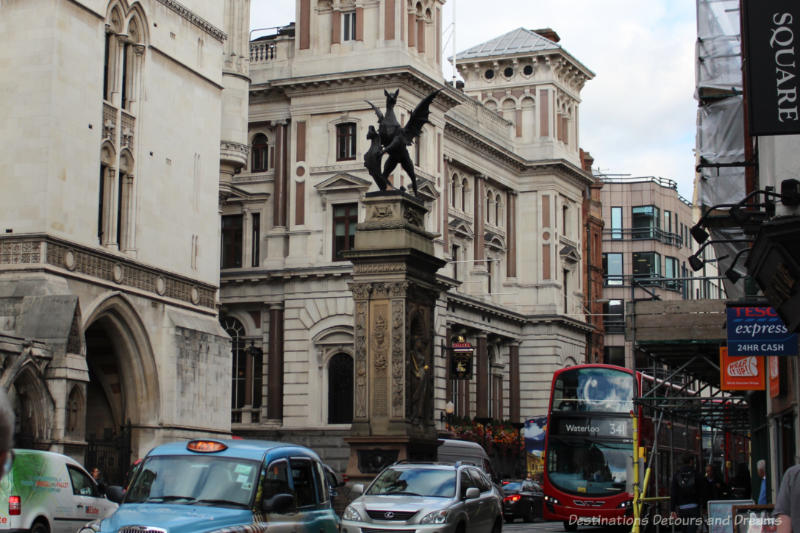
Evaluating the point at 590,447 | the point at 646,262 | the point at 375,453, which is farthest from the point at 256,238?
the point at 646,262

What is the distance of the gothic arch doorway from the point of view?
1388 inches

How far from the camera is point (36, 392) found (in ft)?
98.1

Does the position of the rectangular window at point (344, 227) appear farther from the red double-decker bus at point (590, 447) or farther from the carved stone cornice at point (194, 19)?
the red double-decker bus at point (590, 447)

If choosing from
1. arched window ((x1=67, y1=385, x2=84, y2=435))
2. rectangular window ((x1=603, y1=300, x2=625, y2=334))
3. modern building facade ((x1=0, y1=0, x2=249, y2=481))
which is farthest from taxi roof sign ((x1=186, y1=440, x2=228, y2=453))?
rectangular window ((x1=603, y1=300, x2=625, y2=334))

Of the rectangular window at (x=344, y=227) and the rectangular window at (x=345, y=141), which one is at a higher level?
the rectangular window at (x=345, y=141)

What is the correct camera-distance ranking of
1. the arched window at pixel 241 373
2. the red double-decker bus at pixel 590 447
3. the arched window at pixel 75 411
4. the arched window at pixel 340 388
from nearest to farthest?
the arched window at pixel 75 411
the red double-decker bus at pixel 590 447
the arched window at pixel 340 388
the arched window at pixel 241 373

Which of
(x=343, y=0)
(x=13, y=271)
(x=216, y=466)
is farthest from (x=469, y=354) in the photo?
(x=216, y=466)

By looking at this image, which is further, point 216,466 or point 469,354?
point 469,354

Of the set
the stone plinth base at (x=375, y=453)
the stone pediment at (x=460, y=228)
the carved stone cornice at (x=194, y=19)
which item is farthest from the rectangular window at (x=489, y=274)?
the stone plinth base at (x=375, y=453)

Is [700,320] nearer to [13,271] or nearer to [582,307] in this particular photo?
[13,271]

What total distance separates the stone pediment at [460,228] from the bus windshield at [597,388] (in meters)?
27.1

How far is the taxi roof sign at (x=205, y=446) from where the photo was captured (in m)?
13.7

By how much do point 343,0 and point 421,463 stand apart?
36.1 meters

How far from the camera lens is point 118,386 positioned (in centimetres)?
3681
